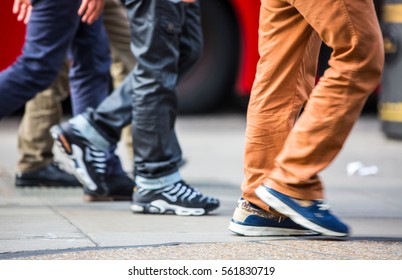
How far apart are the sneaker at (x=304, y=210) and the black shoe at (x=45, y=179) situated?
1792 millimetres

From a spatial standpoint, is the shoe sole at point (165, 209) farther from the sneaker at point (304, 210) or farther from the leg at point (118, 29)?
the leg at point (118, 29)

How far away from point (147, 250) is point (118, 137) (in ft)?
4.19

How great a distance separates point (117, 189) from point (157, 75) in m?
0.77

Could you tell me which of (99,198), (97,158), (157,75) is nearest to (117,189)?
(99,198)

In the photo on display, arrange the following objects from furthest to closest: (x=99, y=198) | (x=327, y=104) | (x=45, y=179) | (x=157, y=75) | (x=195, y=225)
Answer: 1. (x=45, y=179)
2. (x=99, y=198)
3. (x=157, y=75)
4. (x=195, y=225)
5. (x=327, y=104)

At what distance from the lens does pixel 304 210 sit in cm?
382

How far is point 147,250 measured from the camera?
3670 mm

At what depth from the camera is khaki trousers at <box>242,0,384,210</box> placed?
3672 mm

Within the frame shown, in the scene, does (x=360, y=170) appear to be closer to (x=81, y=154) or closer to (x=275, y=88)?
(x=81, y=154)

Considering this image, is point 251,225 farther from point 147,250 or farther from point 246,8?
point 246,8

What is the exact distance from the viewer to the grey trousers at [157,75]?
441 centimetres

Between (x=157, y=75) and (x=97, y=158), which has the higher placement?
(x=157, y=75)

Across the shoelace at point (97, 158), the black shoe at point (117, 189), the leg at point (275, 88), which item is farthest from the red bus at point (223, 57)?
the leg at point (275, 88)
